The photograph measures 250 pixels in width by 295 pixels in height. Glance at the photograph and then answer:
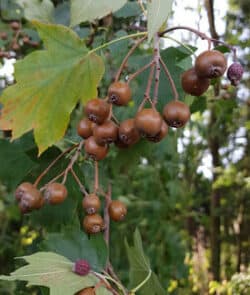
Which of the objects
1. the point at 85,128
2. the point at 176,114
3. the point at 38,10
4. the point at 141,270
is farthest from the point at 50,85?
the point at 38,10

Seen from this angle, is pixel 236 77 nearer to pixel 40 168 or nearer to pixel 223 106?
pixel 40 168

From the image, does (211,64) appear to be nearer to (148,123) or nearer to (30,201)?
(148,123)

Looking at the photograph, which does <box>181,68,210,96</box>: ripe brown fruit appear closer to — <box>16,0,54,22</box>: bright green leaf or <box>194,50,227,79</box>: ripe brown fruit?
<box>194,50,227,79</box>: ripe brown fruit

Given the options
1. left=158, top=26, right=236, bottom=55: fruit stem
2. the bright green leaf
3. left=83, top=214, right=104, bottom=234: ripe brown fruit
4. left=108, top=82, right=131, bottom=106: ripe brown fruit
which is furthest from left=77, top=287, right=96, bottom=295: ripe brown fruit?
the bright green leaf

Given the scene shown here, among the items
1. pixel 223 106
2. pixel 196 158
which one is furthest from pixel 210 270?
pixel 223 106

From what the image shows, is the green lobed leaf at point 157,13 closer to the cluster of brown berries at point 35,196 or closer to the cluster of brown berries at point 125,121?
the cluster of brown berries at point 125,121
